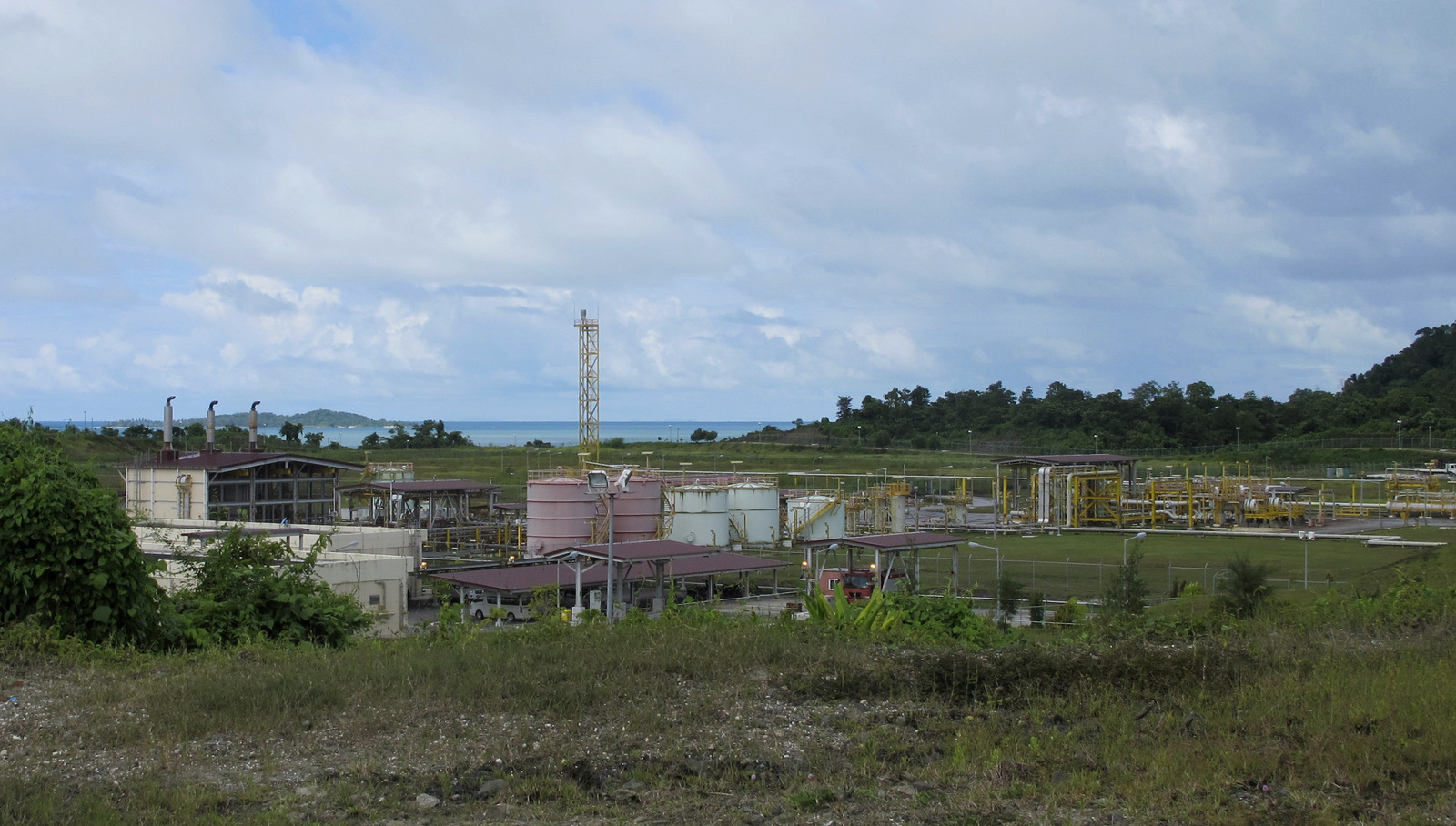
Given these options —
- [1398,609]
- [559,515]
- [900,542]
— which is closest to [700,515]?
[559,515]

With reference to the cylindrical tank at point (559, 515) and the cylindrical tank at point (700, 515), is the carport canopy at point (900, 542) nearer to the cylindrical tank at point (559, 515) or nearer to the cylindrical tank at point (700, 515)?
the cylindrical tank at point (559, 515)

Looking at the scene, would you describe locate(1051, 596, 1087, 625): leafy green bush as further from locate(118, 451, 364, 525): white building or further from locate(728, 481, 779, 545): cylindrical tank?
locate(118, 451, 364, 525): white building

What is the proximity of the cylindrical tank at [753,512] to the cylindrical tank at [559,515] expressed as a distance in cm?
1115

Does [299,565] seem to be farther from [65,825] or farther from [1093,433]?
[1093,433]

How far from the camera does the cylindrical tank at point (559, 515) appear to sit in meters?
49.6

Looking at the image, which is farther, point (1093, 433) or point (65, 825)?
point (1093, 433)

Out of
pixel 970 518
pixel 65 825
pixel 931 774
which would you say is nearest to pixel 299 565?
pixel 65 825

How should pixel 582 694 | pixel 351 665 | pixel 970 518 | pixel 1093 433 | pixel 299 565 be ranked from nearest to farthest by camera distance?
1. pixel 582 694
2. pixel 351 665
3. pixel 299 565
4. pixel 970 518
5. pixel 1093 433

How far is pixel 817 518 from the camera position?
60.4m

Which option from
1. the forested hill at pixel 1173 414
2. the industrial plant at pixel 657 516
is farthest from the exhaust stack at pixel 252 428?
the forested hill at pixel 1173 414

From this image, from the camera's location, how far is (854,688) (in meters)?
8.94

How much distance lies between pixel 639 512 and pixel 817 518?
1255 cm

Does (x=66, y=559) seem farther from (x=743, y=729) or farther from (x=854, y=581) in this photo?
(x=854, y=581)

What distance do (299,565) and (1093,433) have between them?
109 meters
